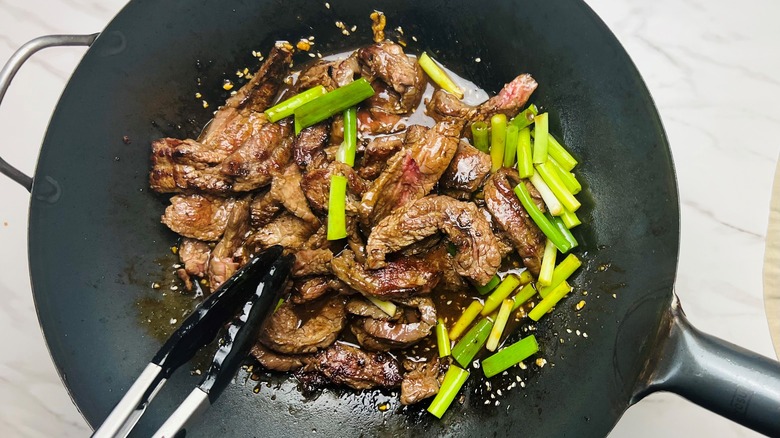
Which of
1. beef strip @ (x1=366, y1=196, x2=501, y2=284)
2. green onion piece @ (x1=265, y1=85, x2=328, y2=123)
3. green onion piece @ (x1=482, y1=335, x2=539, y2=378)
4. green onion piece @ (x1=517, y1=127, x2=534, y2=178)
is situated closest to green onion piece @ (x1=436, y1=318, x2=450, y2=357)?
green onion piece @ (x1=482, y1=335, x2=539, y2=378)

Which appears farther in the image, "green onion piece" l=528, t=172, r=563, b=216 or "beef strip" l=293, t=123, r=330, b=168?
"beef strip" l=293, t=123, r=330, b=168

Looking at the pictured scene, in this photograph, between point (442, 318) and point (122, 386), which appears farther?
point (442, 318)

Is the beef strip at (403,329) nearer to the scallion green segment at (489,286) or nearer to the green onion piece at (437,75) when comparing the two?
the scallion green segment at (489,286)

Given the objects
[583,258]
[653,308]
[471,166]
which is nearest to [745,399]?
[653,308]

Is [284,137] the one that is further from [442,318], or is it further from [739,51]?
[739,51]

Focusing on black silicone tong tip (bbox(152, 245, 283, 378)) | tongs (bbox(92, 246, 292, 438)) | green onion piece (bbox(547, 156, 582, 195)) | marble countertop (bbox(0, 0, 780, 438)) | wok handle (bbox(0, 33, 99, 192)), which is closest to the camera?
tongs (bbox(92, 246, 292, 438))

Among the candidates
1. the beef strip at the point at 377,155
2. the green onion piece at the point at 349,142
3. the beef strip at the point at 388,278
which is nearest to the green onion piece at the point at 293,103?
the green onion piece at the point at 349,142

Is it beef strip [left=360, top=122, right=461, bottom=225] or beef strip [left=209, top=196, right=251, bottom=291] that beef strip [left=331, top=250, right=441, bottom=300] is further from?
beef strip [left=209, top=196, right=251, bottom=291]
